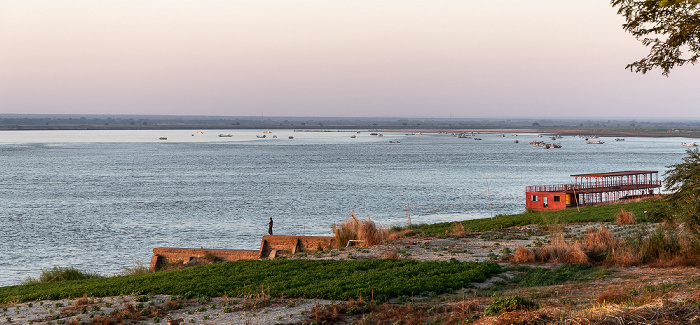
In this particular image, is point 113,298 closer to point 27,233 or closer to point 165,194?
point 27,233

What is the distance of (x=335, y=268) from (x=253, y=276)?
7.74 ft

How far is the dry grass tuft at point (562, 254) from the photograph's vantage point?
62.6 ft

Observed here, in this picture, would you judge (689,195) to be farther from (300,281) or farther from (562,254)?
(300,281)

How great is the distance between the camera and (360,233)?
81.8 ft

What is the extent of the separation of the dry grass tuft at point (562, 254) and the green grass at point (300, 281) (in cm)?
206

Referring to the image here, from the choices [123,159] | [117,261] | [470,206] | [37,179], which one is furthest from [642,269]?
[123,159]

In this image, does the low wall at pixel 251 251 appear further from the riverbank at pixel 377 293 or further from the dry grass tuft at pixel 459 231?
the dry grass tuft at pixel 459 231

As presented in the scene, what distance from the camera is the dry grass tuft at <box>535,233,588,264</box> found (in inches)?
751

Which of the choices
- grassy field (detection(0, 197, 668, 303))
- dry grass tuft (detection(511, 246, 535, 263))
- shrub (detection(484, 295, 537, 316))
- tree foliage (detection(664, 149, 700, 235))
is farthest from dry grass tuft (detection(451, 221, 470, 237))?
shrub (detection(484, 295, 537, 316))

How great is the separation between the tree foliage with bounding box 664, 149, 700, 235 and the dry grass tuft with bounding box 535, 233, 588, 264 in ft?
9.56

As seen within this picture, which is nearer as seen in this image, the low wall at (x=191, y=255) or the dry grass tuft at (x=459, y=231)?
the low wall at (x=191, y=255)

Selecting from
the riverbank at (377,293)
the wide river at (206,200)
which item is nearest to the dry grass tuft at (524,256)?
the riverbank at (377,293)

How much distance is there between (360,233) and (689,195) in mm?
11088

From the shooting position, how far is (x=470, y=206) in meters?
51.7
